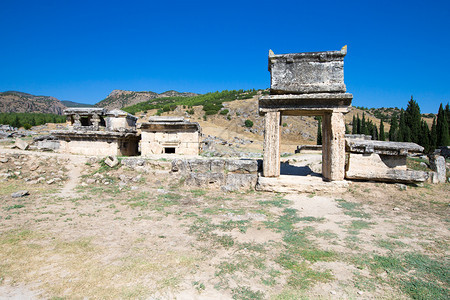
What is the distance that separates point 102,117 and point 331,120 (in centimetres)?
1516

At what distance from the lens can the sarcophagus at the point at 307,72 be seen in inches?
288

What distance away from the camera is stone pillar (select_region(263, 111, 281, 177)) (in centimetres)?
761

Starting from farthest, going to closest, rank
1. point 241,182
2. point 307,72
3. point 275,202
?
point 241,182 → point 307,72 → point 275,202

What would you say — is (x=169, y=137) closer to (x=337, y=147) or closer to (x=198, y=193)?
(x=198, y=193)

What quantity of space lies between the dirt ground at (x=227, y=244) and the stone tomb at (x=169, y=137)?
287 inches

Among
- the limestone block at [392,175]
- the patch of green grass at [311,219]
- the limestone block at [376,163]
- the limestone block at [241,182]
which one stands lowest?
the patch of green grass at [311,219]

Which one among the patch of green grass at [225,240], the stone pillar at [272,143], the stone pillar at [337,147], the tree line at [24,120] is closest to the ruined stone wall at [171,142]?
the stone pillar at [272,143]

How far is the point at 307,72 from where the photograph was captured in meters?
7.54

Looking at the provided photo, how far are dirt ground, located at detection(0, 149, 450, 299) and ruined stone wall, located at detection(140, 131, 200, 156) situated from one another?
727 cm

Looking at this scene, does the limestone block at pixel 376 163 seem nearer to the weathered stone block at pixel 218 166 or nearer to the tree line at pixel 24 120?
the weathered stone block at pixel 218 166

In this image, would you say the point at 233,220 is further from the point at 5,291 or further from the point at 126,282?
the point at 5,291

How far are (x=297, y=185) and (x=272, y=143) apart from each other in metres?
1.55

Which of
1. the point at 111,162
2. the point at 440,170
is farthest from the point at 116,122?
the point at 440,170

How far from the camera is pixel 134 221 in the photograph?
201 inches
